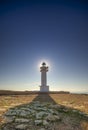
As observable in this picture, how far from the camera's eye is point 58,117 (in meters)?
9.27

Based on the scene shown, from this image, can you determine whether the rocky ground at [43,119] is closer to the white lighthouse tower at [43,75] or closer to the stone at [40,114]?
the stone at [40,114]

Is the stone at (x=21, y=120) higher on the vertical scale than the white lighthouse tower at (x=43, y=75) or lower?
lower

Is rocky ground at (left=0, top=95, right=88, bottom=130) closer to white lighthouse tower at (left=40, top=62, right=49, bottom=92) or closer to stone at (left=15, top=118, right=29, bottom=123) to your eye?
stone at (left=15, top=118, right=29, bottom=123)

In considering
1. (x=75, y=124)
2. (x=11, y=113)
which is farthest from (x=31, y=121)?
(x=75, y=124)

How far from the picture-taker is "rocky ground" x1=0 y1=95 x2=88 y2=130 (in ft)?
27.1

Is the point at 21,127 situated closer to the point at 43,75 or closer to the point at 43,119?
the point at 43,119

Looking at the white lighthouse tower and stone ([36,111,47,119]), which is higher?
the white lighthouse tower

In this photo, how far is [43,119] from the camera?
8969 mm

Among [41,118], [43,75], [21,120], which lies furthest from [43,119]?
[43,75]

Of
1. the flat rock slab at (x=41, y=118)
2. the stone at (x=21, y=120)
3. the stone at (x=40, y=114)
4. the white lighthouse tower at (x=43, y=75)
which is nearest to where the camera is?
the flat rock slab at (x=41, y=118)

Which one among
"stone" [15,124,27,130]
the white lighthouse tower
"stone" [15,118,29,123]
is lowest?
"stone" [15,124,27,130]

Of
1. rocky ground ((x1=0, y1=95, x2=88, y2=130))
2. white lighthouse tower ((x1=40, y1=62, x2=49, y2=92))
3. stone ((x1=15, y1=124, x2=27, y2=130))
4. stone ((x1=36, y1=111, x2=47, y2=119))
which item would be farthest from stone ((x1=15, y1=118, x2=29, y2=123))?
white lighthouse tower ((x1=40, y1=62, x2=49, y2=92))

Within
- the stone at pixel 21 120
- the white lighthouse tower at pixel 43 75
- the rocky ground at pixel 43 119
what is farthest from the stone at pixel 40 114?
the white lighthouse tower at pixel 43 75

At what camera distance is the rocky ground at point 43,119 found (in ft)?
27.1
